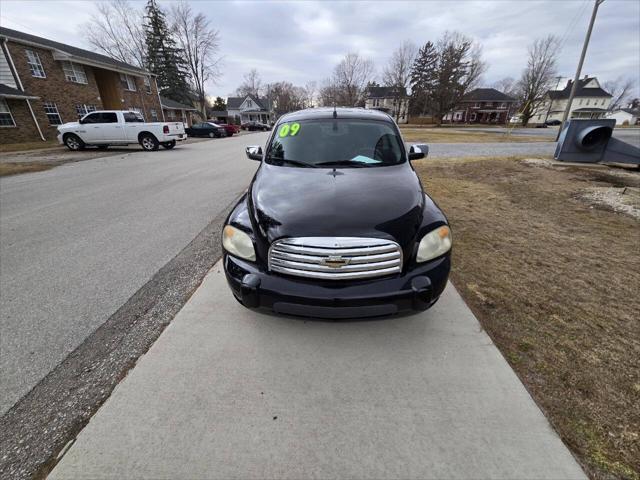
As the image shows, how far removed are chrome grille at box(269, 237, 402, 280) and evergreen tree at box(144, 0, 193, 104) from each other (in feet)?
170

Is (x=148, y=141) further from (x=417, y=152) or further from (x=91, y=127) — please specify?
(x=417, y=152)

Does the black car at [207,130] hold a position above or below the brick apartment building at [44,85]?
below

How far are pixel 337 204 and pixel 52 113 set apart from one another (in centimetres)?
2750

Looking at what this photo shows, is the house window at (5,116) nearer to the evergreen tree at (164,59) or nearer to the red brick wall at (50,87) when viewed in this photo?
the red brick wall at (50,87)

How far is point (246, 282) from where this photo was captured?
1.95 m

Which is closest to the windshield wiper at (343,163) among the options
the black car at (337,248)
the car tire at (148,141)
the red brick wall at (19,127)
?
the black car at (337,248)

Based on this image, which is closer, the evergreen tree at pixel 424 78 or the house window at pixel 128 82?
the house window at pixel 128 82

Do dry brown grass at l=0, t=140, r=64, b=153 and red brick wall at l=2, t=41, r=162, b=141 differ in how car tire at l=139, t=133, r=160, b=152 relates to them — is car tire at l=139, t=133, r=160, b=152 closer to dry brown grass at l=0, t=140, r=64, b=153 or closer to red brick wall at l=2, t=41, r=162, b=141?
dry brown grass at l=0, t=140, r=64, b=153

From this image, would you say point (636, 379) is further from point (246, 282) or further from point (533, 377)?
point (246, 282)

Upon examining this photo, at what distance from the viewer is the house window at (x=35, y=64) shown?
1873cm

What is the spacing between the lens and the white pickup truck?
14422 mm

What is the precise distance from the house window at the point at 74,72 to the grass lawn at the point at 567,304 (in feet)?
95.1

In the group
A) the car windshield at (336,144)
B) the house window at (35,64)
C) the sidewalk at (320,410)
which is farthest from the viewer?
the house window at (35,64)

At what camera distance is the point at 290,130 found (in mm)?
3424
